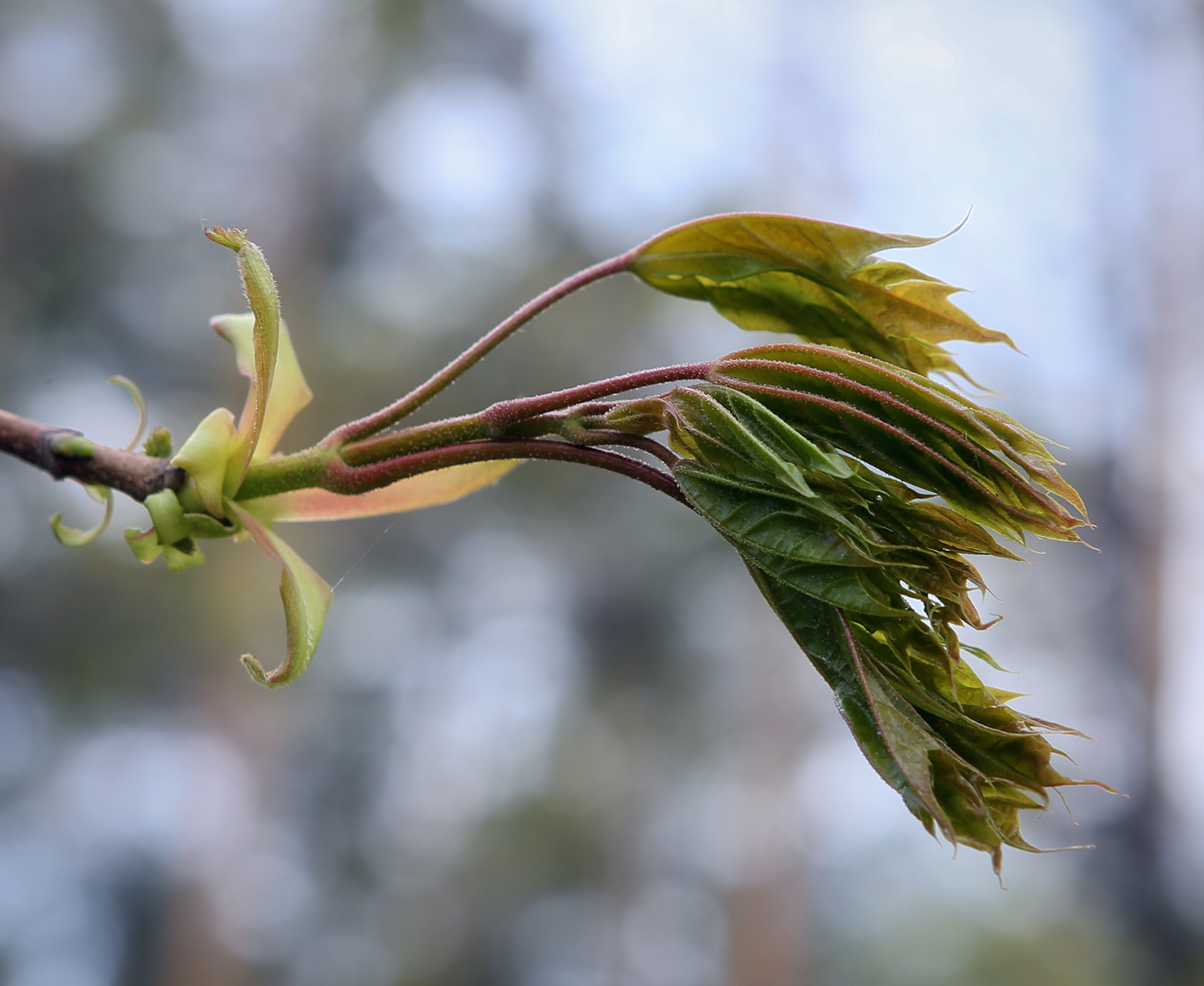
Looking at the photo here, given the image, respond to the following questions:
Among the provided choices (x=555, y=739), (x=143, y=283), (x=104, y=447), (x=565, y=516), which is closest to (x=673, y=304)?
(x=565, y=516)

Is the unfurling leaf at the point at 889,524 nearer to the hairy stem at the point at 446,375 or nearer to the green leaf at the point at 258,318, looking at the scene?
the hairy stem at the point at 446,375

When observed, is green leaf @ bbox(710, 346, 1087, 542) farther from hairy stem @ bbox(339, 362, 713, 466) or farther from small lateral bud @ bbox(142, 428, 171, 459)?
small lateral bud @ bbox(142, 428, 171, 459)

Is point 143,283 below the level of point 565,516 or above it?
above

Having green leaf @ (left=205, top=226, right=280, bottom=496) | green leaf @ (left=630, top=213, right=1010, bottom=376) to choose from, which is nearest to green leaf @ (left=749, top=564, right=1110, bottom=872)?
green leaf @ (left=630, top=213, right=1010, bottom=376)

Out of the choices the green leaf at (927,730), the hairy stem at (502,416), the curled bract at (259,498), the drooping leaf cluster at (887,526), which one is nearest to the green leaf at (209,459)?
the curled bract at (259,498)

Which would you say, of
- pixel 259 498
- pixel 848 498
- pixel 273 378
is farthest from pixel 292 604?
pixel 848 498

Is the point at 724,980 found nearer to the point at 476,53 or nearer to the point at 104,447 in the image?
the point at 104,447

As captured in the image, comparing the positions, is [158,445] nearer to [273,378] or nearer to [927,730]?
[273,378]
